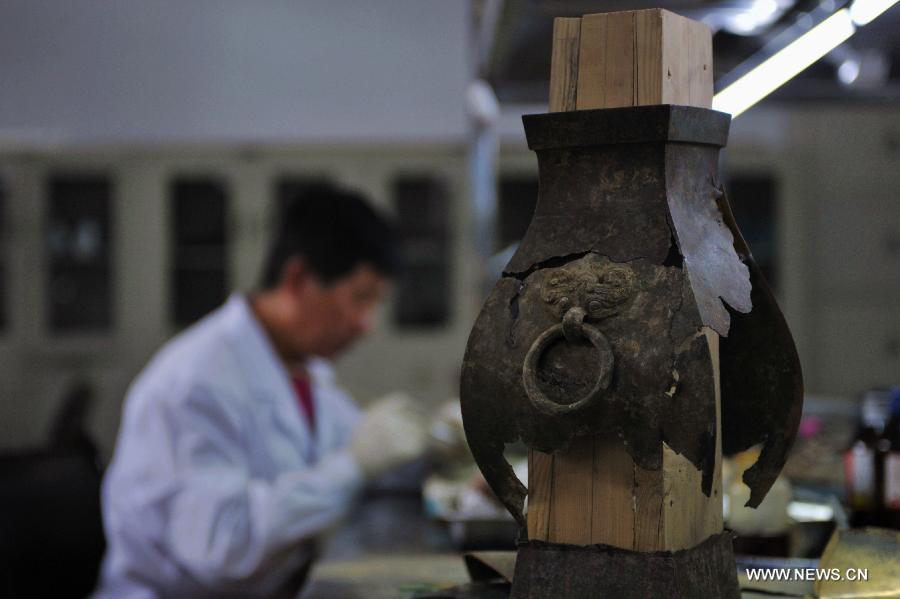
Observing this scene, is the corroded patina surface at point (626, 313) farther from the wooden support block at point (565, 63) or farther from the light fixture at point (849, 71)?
the light fixture at point (849, 71)

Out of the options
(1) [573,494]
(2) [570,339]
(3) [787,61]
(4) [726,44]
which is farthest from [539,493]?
(4) [726,44]

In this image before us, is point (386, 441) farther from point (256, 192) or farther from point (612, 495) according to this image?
point (256, 192)

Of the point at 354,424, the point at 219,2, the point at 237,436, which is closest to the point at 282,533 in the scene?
the point at 237,436

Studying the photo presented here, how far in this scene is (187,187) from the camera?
4781 mm

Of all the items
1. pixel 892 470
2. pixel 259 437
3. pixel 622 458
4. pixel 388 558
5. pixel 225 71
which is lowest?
pixel 388 558

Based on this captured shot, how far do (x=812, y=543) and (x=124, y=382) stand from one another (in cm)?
399

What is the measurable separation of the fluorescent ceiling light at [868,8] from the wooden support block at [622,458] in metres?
0.19

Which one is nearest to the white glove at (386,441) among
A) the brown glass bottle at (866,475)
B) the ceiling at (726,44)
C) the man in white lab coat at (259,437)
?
the man in white lab coat at (259,437)

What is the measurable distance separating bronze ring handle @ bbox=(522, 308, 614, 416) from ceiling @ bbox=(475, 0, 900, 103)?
77 cm

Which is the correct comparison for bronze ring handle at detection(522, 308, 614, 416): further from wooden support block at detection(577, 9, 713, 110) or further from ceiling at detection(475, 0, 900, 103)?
ceiling at detection(475, 0, 900, 103)

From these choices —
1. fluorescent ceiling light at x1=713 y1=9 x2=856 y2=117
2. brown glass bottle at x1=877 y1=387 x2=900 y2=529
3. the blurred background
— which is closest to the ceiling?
fluorescent ceiling light at x1=713 y1=9 x2=856 y2=117

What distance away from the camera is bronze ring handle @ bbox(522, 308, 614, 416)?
0.75m

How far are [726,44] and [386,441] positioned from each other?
1023mm

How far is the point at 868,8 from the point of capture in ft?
3.07
